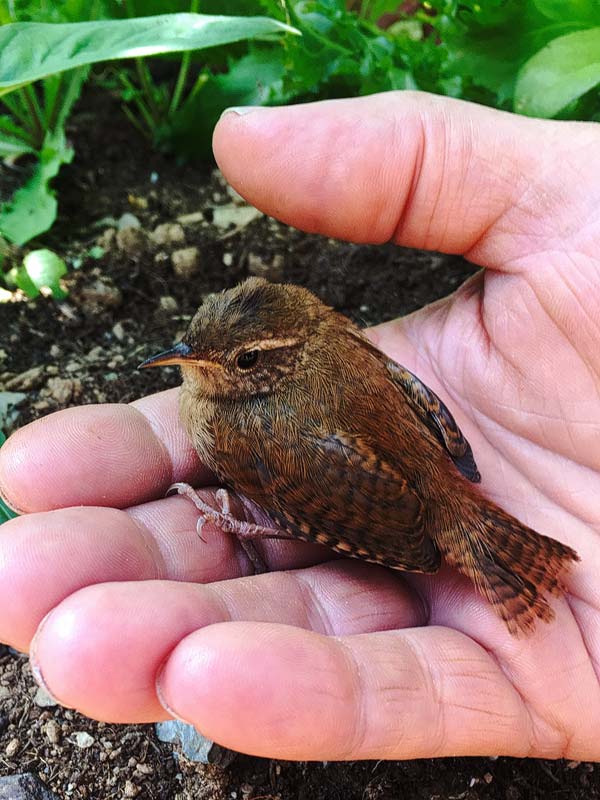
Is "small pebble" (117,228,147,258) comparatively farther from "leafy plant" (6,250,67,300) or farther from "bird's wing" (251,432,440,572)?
"bird's wing" (251,432,440,572)

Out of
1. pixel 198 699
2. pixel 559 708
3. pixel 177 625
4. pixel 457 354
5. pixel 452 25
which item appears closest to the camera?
pixel 198 699

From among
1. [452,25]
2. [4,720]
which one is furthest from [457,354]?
[4,720]

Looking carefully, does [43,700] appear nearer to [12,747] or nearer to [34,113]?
[12,747]

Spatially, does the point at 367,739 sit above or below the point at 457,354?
below

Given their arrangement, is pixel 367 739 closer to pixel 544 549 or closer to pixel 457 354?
pixel 544 549

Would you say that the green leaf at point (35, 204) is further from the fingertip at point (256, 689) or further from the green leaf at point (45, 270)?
the fingertip at point (256, 689)

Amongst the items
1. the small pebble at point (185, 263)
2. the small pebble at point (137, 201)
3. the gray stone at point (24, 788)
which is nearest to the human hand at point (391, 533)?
the gray stone at point (24, 788)

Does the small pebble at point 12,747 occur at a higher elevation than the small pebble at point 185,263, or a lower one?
lower

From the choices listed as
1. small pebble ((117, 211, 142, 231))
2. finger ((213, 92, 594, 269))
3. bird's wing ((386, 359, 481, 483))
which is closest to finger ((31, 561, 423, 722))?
bird's wing ((386, 359, 481, 483))
